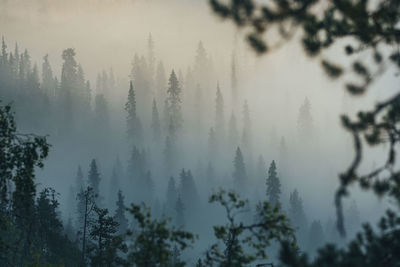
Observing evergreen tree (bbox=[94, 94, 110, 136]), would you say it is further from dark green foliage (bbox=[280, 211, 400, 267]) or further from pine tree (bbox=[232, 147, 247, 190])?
dark green foliage (bbox=[280, 211, 400, 267])

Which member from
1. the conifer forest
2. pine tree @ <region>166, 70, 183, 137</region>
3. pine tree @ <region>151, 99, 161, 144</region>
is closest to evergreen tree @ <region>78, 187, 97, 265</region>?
the conifer forest

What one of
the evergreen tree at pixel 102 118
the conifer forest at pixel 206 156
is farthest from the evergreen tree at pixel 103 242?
the evergreen tree at pixel 102 118

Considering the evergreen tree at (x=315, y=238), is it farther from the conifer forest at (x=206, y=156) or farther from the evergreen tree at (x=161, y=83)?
the evergreen tree at (x=161, y=83)

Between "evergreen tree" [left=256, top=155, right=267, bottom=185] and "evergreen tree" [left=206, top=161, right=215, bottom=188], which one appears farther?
"evergreen tree" [left=256, top=155, right=267, bottom=185]

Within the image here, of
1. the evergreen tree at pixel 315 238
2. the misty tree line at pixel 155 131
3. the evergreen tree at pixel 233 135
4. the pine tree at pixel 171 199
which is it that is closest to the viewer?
the evergreen tree at pixel 315 238

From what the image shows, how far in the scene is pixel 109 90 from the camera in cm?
18225

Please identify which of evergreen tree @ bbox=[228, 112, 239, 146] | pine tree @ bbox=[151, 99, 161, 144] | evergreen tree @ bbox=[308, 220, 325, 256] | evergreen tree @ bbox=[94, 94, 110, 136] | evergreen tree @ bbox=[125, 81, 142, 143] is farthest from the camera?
evergreen tree @ bbox=[94, 94, 110, 136]

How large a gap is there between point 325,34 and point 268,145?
5672 inches

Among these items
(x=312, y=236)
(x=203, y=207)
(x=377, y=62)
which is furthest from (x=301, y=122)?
(x=377, y=62)

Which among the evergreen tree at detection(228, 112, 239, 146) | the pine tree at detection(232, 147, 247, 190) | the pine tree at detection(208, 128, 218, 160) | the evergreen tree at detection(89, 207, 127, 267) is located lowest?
the evergreen tree at detection(89, 207, 127, 267)

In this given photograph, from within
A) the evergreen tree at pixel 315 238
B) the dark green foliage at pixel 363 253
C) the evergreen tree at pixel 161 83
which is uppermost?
the evergreen tree at pixel 161 83

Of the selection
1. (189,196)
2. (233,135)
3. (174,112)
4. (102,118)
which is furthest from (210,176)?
(102,118)

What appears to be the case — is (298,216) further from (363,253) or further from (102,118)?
(363,253)

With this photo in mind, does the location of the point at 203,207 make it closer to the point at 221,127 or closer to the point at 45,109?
the point at 221,127
